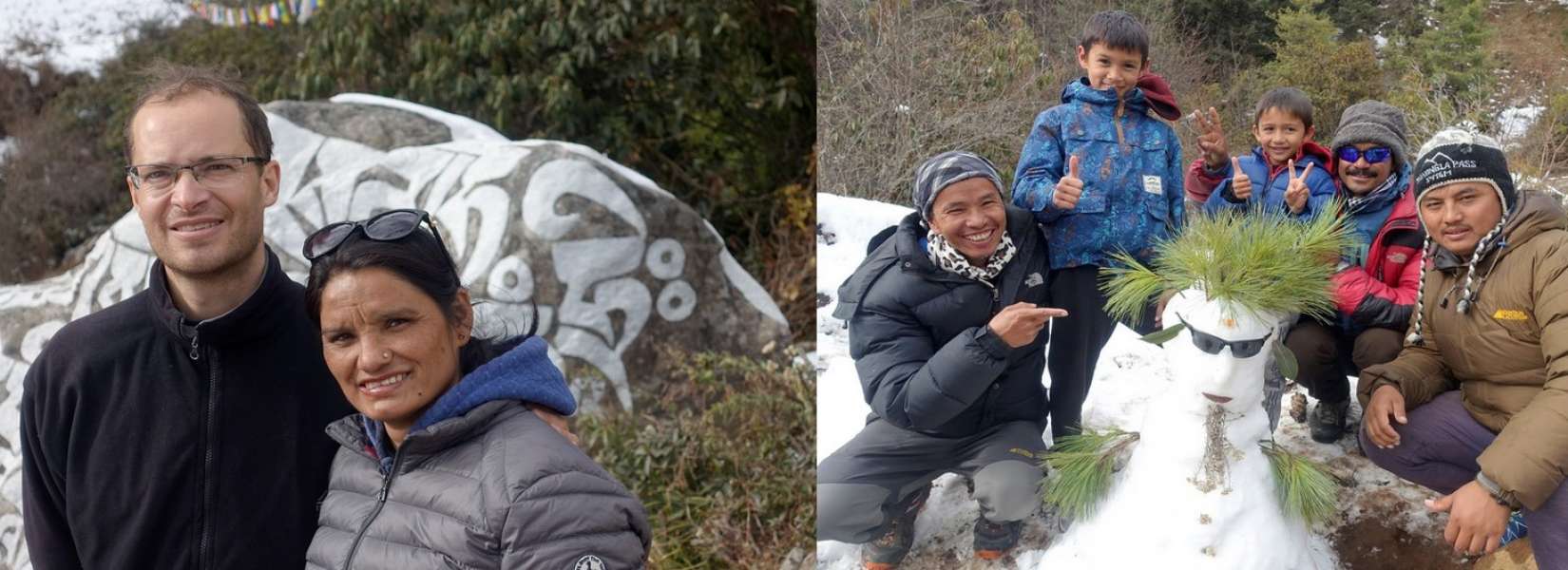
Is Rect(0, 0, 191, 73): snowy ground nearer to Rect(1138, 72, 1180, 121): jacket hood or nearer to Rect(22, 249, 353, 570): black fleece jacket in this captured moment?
Rect(22, 249, 353, 570): black fleece jacket

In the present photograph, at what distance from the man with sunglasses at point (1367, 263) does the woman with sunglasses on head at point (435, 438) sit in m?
1.29

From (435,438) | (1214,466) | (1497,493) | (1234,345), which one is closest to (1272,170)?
(1234,345)

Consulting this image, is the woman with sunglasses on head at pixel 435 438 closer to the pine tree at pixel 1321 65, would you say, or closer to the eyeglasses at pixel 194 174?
the eyeglasses at pixel 194 174

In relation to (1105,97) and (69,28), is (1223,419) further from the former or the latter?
(69,28)

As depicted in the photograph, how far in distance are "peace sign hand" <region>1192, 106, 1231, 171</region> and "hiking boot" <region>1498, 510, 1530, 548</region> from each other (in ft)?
2.51

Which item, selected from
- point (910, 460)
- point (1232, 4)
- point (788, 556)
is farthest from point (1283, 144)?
point (788, 556)

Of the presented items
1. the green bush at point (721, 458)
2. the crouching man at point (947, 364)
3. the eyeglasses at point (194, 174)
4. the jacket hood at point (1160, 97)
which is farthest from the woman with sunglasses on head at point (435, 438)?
the green bush at point (721, 458)

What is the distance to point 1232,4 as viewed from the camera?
7.84ft

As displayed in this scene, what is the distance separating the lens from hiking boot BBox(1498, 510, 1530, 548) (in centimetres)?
209

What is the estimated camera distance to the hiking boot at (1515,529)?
209cm

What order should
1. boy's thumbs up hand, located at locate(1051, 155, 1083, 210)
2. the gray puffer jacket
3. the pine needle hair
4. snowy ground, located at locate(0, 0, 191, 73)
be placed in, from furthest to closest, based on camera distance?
snowy ground, located at locate(0, 0, 191, 73) < boy's thumbs up hand, located at locate(1051, 155, 1083, 210) < the pine needle hair < the gray puffer jacket

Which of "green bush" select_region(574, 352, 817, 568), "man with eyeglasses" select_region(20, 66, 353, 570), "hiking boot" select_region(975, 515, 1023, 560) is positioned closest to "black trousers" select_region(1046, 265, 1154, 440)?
"hiking boot" select_region(975, 515, 1023, 560)

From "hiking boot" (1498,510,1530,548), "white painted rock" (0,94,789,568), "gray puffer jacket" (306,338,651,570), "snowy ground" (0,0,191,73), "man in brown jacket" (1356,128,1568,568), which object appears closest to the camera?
"gray puffer jacket" (306,338,651,570)

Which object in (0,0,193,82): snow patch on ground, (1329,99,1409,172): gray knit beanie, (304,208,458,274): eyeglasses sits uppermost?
(0,0,193,82): snow patch on ground
